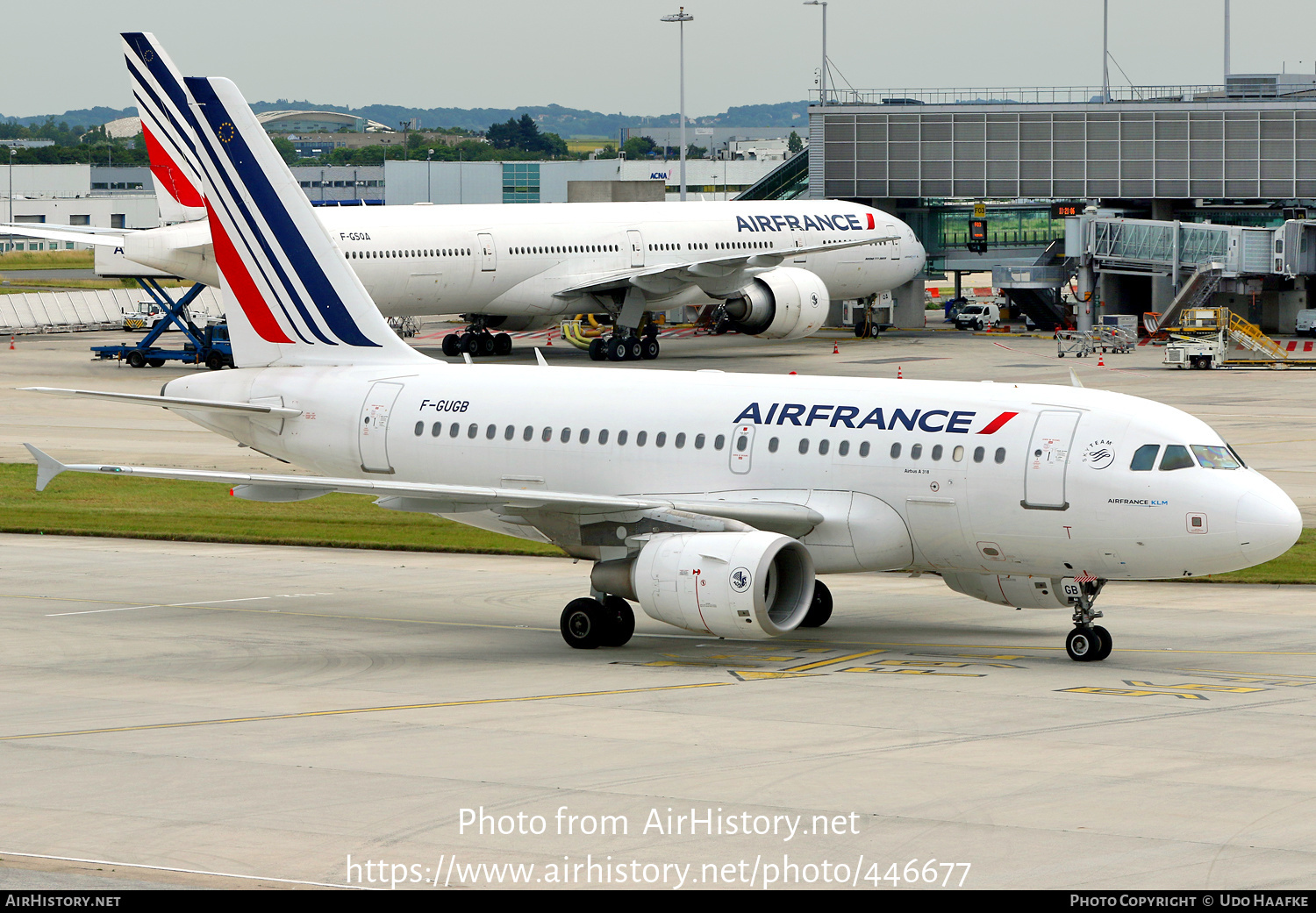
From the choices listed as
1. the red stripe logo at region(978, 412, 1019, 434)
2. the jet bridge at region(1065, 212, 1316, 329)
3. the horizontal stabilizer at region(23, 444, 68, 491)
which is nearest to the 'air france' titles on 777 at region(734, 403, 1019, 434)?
the red stripe logo at region(978, 412, 1019, 434)

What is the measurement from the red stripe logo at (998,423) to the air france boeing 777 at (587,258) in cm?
4289

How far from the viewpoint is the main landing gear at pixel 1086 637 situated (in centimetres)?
2511

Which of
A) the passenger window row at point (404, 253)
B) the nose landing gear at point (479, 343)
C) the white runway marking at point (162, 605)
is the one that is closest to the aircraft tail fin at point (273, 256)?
the white runway marking at point (162, 605)

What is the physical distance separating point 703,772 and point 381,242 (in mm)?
50852

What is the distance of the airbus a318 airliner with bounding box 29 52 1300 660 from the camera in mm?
24219

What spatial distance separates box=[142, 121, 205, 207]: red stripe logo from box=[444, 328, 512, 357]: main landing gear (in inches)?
578

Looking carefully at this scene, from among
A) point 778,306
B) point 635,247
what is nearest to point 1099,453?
point 778,306


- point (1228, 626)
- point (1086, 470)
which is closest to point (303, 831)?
point (1086, 470)

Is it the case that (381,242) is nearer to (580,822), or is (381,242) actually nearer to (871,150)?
(871,150)

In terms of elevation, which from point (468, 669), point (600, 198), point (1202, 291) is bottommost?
point (468, 669)

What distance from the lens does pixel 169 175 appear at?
206ft

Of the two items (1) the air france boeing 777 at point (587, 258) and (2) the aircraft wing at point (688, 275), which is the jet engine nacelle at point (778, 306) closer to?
(1) the air france boeing 777 at point (587, 258)

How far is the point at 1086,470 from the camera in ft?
79.6
